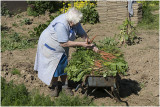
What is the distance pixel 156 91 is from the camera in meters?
5.36

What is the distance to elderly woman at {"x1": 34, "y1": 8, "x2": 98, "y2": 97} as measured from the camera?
14.6 feet

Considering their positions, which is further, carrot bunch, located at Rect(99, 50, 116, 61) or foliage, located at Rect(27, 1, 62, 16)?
foliage, located at Rect(27, 1, 62, 16)

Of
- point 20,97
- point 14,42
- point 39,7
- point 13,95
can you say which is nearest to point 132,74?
point 20,97

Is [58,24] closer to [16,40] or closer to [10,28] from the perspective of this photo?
[16,40]

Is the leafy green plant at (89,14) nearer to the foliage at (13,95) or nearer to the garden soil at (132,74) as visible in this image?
the garden soil at (132,74)

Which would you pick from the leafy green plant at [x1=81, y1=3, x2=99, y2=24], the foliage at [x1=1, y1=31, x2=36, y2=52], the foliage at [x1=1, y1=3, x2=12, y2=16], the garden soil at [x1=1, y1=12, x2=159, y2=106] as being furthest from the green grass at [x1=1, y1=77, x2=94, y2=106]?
the foliage at [x1=1, y1=3, x2=12, y2=16]

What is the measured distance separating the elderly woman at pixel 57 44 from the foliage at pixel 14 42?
2.60 m

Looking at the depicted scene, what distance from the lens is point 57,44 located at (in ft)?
15.4

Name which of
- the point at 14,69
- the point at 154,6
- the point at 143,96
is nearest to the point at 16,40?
the point at 14,69

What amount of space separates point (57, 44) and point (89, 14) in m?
5.68

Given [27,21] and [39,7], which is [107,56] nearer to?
[27,21]

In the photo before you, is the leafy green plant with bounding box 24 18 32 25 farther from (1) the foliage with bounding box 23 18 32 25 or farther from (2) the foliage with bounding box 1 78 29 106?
(2) the foliage with bounding box 1 78 29 106

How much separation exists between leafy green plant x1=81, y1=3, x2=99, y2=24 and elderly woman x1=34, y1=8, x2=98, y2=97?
17.0 feet

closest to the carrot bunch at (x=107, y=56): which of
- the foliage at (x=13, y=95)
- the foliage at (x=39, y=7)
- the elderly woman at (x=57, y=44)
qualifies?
the elderly woman at (x=57, y=44)
